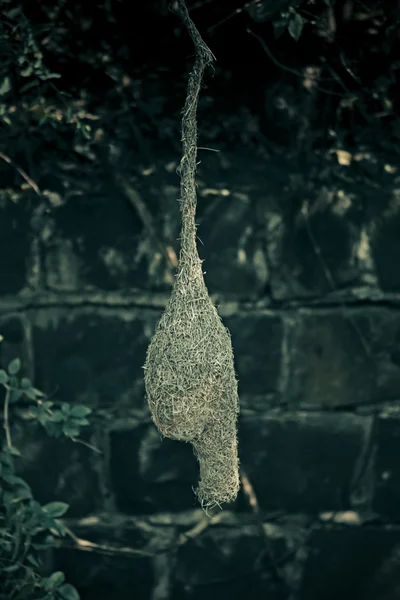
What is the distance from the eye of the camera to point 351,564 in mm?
1796

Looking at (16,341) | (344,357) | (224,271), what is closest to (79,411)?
(16,341)

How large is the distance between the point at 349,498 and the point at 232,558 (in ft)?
1.14

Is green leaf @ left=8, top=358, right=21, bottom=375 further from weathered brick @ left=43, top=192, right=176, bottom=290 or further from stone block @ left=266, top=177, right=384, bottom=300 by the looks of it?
stone block @ left=266, top=177, right=384, bottom=300

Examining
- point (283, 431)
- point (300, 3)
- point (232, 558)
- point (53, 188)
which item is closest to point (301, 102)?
point (300, 3)

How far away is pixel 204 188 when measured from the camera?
5.50ft

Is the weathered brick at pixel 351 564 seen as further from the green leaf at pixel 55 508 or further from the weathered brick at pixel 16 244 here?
the weathered brick at pixel 16 244

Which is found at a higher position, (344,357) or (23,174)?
(23,174)

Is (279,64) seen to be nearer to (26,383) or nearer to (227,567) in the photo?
(26,383)

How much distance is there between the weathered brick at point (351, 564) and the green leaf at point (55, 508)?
2.14ft

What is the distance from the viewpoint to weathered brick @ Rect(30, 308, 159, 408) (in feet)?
5.58

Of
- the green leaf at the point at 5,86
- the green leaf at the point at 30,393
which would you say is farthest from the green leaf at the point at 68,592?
the green leaf at the point at 5,86

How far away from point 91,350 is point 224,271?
1.28 feet

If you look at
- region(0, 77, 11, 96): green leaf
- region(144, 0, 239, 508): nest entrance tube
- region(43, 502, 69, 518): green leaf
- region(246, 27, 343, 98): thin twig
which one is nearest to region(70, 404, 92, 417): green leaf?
region(43, 502, 69, 518): green leaf

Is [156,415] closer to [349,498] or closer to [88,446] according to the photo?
[88,446]
